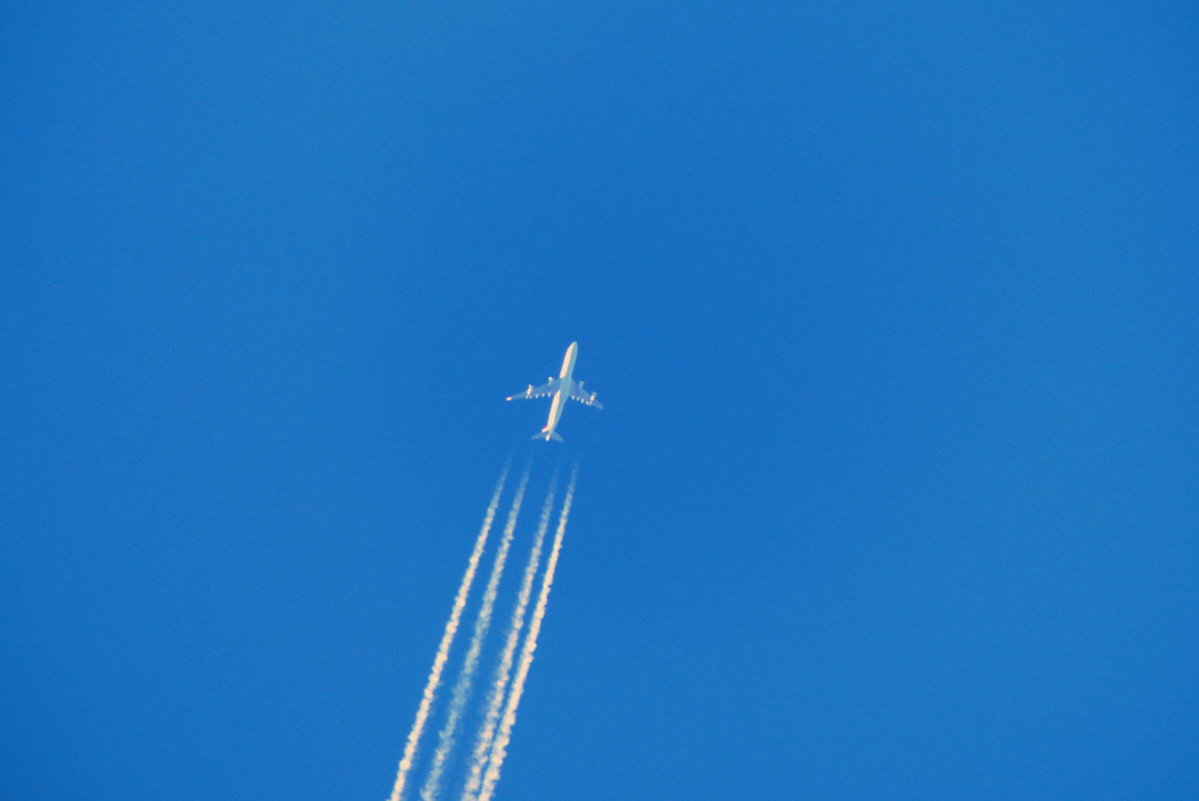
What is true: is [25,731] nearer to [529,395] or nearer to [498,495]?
[498,495]

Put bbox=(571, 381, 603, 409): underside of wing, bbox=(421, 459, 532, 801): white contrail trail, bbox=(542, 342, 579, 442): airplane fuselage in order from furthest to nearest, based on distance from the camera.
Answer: bbox=(571, 381, 603, 409): underside of wing → bbox=(542, 342, 579, 442): airplane fuselage → bbox=(421, 459, 532, 801): white contrail trail

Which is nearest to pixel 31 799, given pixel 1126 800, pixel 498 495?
pixel 498 495

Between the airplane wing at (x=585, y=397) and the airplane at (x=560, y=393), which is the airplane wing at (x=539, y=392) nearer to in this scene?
the airplane at (x=560, y=393)

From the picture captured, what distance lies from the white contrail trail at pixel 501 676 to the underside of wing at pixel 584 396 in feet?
36.9

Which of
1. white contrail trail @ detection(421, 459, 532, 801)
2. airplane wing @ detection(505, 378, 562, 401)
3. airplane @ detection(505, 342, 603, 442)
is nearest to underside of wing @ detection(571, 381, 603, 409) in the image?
airplane @ detection(505, 342, 603, 442)

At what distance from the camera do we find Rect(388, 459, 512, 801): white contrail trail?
41312mm

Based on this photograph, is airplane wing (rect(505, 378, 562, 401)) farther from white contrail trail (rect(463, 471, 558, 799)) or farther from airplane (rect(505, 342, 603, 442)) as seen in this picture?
white contrail trail (rect(463, 471, 558, 799))

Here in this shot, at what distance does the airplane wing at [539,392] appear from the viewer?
52875 mm

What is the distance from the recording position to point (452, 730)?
41906 mm

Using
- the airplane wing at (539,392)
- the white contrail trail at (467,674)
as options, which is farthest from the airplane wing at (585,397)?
the white contrail trail at (467,674)

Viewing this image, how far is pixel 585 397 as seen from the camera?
54281 millimetres

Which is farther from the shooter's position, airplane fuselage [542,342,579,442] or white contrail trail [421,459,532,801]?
airplane fuselage [542,342,579,442]

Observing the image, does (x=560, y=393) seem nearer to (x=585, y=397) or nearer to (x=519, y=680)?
(x=585, y=397)

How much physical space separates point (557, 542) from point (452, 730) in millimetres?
15623
